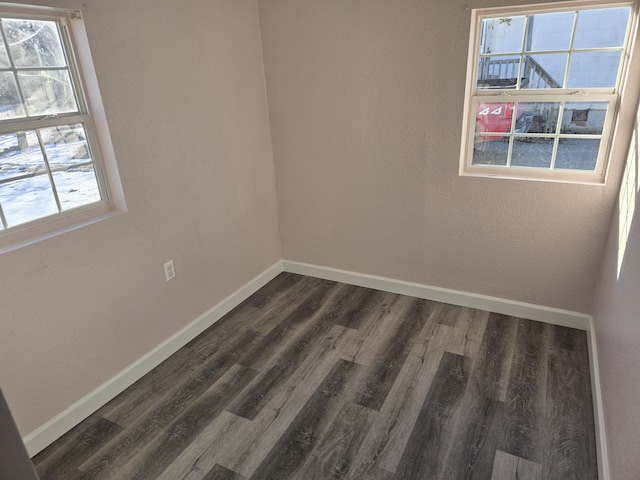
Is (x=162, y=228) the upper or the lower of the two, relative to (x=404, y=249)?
upper

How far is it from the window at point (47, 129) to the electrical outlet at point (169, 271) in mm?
484

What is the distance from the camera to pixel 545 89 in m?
2.38

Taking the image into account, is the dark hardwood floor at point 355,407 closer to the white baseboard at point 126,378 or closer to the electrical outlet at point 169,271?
the white baseboard at point 126,378

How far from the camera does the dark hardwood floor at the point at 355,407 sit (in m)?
1.84

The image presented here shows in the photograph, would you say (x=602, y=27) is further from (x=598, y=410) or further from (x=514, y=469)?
(x=514, y=469)

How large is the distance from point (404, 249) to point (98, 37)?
223 centimetres

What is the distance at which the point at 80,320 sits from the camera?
2080mm

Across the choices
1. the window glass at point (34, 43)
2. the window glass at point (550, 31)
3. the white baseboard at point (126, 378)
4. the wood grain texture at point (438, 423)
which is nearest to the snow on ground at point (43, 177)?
the window glass at point (34, 43)

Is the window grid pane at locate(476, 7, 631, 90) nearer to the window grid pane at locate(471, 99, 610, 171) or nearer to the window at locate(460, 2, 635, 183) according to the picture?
the window at locate(460, 2, 635, 183)

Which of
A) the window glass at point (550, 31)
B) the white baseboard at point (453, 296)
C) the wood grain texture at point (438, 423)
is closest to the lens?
the wood grain texture at point (438, 423)

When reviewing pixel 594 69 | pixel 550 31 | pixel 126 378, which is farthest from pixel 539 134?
pixel 126 378

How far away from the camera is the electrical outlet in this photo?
2508mm

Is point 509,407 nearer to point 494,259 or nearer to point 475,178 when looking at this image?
point 494,259

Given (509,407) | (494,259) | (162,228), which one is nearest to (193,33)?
(162,228)
